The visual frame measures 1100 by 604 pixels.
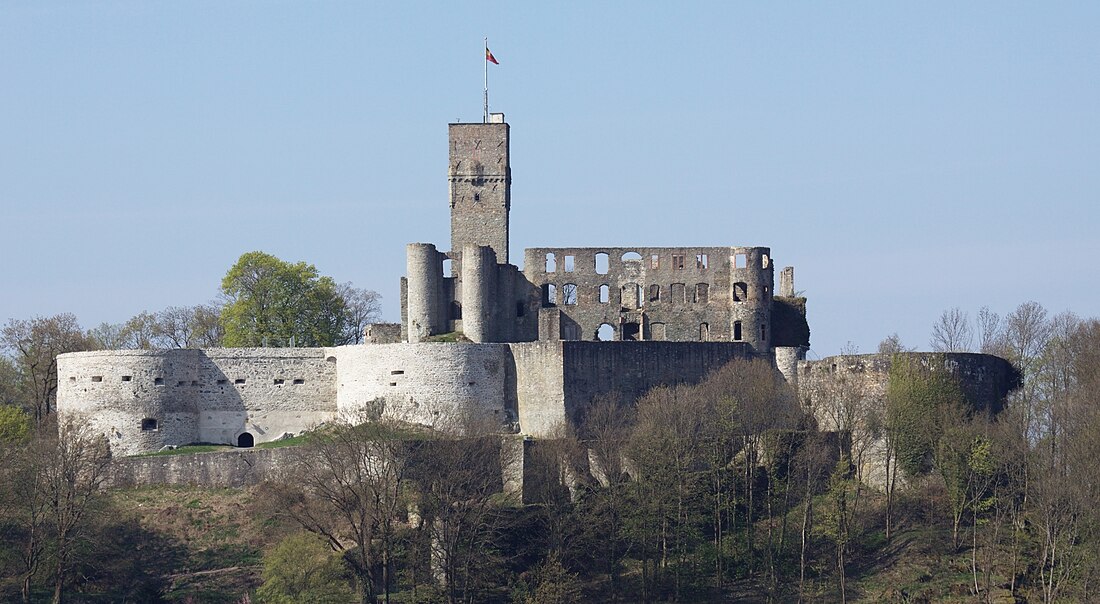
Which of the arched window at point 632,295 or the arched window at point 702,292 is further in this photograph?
the arched window at point 632,295

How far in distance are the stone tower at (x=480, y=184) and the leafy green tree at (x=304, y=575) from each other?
2054cm

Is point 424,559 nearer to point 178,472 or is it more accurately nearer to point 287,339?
point 178,472

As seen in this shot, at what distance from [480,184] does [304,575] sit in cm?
2373

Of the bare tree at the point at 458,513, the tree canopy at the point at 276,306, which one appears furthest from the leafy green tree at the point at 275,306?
the bare tree at the point at 458,513

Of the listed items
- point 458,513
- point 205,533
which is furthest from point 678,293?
point 205,533

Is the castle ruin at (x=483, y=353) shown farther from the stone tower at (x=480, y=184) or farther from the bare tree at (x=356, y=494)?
the bare tree at (x=356, y=494)

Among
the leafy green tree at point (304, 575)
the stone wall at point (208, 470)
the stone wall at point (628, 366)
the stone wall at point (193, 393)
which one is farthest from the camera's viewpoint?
the stone wall at point (193, 393)

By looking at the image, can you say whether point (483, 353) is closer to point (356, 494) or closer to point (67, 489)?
point (356, 494)

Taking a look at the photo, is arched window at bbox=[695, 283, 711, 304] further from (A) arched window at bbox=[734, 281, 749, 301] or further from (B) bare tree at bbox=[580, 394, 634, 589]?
(B) bare tree at bbox=[580, 394, 634, 589]

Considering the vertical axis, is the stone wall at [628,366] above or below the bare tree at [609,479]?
above

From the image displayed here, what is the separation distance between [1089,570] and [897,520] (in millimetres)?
7483

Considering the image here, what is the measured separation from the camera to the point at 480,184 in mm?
79438

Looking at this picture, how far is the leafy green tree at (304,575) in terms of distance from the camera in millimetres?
59688

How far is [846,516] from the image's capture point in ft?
206
